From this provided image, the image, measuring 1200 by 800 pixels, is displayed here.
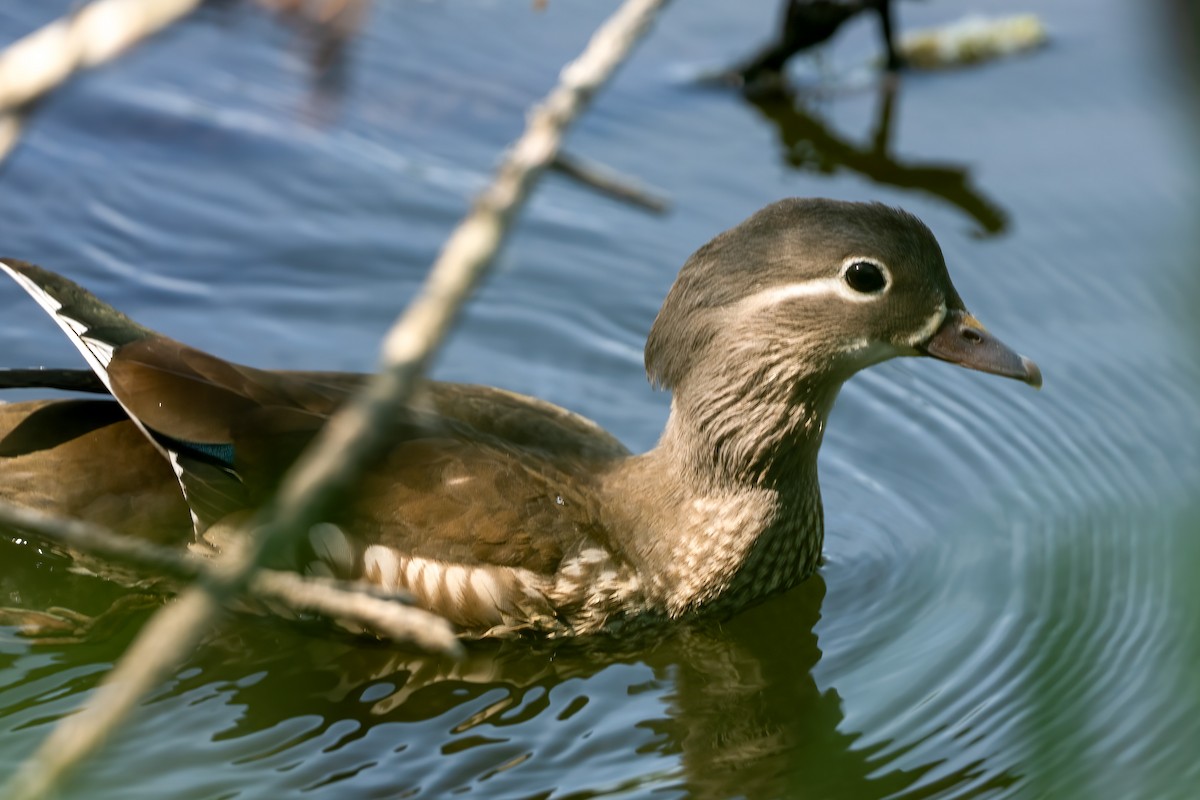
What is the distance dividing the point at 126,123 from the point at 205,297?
1672mm

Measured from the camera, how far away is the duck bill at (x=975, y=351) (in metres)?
4.84

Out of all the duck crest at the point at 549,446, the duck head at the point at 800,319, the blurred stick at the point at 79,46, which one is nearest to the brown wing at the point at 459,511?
the duck crest at the point at 549,446

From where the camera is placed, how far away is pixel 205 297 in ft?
22.6

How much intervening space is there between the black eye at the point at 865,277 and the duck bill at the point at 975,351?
0.86 ft

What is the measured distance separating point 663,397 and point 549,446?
1.47 meters

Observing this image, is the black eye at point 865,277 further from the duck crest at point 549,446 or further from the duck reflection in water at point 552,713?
the duck reflection in water at point 552,713

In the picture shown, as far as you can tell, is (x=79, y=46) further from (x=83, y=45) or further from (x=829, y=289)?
(x=829, y=289)

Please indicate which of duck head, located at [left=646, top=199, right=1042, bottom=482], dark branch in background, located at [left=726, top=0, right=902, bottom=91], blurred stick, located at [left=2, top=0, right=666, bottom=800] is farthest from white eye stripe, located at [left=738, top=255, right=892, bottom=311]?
dark branch in background, located at [left=726, top=0, right=902, bottom=91]

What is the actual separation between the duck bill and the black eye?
0.26 meters

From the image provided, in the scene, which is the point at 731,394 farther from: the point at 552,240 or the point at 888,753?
the point at 552,240

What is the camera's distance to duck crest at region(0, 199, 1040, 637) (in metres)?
4.72

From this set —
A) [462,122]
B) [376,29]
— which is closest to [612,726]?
[462,122]

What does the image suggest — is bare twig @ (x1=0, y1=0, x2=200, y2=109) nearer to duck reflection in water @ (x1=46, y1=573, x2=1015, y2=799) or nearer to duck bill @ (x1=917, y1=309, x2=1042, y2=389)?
duck reflection in water @ (x1=46, y1=573, x2=1015, y2=799)

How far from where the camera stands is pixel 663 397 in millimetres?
6586
